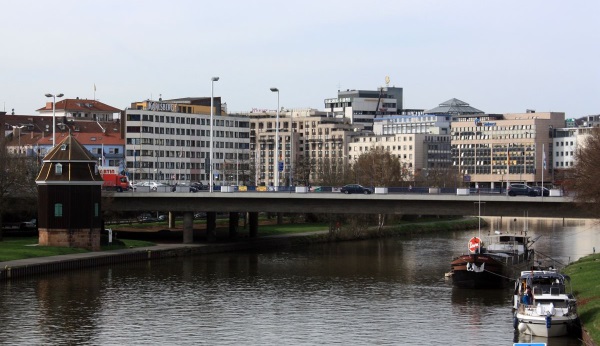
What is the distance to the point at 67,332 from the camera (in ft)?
213

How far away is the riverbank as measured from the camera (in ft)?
305

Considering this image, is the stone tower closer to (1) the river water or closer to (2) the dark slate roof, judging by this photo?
(2) the dark slate roof

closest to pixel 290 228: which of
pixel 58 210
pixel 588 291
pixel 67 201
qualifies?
pixel 67 201

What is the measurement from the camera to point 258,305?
253ft

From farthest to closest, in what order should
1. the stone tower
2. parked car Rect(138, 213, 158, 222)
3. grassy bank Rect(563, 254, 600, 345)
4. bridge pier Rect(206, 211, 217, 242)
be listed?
1. parked car Rect(138, 213, 158, 222)
2. bridge pier Rect(206, 211, 217, 242)
3. the stone tower
4. grassy bank Rect(563, 254, 600, 345)

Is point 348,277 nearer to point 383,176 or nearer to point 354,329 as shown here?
point 354,329

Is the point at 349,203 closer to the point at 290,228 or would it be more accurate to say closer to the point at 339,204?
the point at 339,204

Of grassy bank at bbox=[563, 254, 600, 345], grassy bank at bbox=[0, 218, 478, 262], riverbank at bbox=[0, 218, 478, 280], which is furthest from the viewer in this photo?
grassy bank at bbox=[0, 218, 478, 262]

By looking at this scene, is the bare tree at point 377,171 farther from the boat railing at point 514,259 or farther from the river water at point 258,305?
the boat railing at point 514,259

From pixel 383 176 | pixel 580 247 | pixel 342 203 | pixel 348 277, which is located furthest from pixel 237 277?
pixel 383 176

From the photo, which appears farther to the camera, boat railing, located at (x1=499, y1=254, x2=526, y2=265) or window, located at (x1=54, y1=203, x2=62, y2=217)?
window, located at (x1=54, y1=203, x2=62, y2=217)

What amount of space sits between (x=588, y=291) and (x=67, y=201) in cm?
5340

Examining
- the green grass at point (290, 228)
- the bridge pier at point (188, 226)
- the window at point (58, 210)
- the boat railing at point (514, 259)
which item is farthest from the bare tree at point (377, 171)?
the window at point (58, 210)

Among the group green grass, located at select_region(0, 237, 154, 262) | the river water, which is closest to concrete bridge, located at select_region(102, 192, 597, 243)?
the river water
